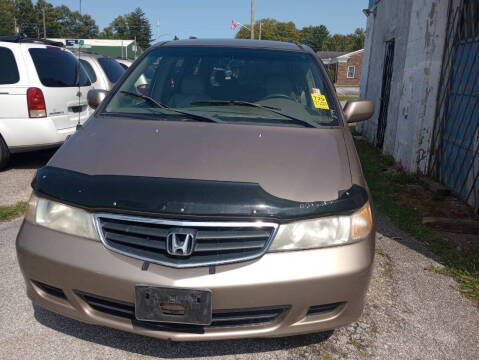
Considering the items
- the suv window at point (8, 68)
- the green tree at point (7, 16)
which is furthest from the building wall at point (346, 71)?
the green tree at point (7, 16)

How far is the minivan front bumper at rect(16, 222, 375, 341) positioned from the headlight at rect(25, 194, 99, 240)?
0.04m

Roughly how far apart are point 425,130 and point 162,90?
4.44m

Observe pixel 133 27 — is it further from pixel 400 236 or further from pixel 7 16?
pixel 400 236

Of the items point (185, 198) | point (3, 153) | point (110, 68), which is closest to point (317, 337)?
point (185, 198)

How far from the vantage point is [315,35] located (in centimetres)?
12938

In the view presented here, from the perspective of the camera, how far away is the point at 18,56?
231 inches

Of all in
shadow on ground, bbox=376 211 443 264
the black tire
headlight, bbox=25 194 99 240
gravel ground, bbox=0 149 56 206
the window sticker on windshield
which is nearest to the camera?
headlight, bbox=25 194 99 240

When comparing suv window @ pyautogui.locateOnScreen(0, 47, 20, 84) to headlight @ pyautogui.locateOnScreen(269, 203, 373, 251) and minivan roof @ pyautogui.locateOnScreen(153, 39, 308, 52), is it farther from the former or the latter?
headlight @ pyautogui.locateOnScreen(269, 203, 373, 251)

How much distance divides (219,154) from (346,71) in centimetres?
5884

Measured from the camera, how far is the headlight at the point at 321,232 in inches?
78.2

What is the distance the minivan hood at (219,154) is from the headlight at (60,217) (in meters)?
0.23

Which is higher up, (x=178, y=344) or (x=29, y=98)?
(x=29, y=98)

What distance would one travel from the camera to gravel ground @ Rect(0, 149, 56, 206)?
17.0ft

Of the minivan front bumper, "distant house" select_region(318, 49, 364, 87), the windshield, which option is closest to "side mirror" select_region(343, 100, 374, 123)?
the windshield
